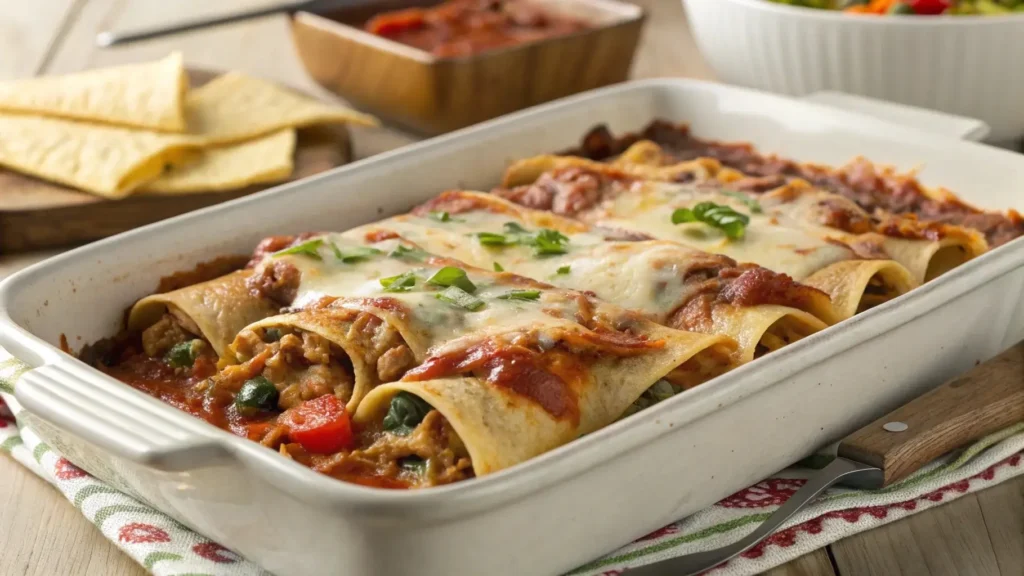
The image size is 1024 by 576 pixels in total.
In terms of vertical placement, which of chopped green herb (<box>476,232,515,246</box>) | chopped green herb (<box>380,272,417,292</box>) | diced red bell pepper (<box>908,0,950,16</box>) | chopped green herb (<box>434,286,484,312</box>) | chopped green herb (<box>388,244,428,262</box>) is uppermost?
diced red bell pepper (<box>908,0,950,16</box>)

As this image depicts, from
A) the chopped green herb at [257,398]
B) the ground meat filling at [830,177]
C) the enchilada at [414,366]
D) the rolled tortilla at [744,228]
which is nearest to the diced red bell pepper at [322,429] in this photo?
the enchilada at [414,366]

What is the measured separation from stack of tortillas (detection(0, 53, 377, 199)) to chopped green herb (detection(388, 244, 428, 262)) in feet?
3.76

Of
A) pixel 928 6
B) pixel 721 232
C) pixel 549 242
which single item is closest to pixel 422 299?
pixel 549 242

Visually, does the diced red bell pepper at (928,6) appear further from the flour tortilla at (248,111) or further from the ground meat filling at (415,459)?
the ground meat filling at (415,459)

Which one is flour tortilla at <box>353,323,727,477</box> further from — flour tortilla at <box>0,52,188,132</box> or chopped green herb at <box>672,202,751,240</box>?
flour tortilla at <box>0,52,188,132</box>

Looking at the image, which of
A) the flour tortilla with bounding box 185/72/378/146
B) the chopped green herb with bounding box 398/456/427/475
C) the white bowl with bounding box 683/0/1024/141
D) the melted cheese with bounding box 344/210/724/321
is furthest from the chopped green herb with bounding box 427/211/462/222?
the white bowl with bounding box 683/0/1024/141

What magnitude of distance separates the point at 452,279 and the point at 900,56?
203 cm

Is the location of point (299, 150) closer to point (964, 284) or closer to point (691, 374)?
point (691, 374)

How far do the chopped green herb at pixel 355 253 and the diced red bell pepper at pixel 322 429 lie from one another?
47 cm

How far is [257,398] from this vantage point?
240 cm

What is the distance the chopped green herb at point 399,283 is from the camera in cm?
246

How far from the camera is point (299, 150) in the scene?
409cm

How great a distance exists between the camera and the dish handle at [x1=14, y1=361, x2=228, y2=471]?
1.80m

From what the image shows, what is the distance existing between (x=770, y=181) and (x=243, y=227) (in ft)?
4.52
